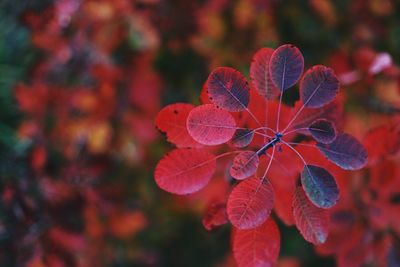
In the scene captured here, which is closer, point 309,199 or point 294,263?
point 309,199

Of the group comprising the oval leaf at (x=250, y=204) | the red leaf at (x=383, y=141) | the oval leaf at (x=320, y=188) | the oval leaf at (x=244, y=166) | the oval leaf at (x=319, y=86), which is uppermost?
the oval leaf at (x=319, y=86)

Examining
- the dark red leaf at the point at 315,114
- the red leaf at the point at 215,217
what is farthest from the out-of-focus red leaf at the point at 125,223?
the dark red leaf at the point at 315,114

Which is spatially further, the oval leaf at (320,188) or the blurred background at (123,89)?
the blurred background at (123,89)

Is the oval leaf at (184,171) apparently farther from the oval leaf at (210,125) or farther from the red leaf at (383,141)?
the red leaf at (383,141)

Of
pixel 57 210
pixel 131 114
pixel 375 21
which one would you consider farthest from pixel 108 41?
pixel 375 21

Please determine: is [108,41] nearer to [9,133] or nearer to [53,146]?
[53,146]

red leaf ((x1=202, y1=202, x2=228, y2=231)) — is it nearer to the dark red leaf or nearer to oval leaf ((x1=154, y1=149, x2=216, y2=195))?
oval leaf ((x1=154, y1=149, x2=216, y2=195))

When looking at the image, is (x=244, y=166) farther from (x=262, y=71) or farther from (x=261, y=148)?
(x=262, y=71)
